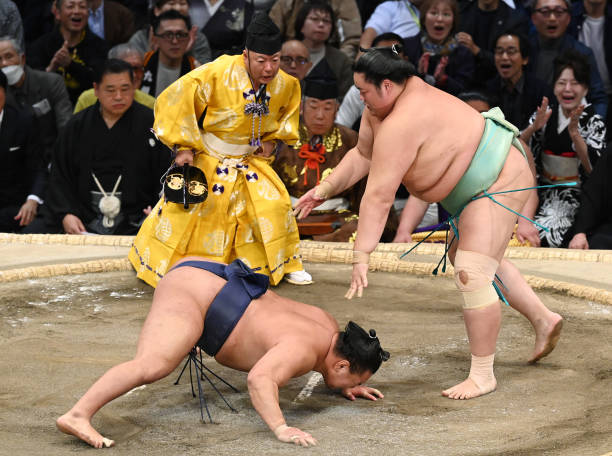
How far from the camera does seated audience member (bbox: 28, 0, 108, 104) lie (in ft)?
16.3

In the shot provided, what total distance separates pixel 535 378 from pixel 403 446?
2.10ft

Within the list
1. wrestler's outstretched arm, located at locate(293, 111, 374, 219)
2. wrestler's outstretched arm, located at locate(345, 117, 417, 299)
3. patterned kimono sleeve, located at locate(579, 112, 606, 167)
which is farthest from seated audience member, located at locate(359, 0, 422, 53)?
wrestler's outstretched arm, located at locate(345, 117, 417, 299)

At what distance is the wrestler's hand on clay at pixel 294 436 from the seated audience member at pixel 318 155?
86.5 inches

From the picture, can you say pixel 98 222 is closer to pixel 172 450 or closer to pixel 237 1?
pixel 237 1

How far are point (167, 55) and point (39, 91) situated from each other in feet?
2.18

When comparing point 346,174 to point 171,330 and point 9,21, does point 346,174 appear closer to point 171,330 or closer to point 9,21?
point 171,330

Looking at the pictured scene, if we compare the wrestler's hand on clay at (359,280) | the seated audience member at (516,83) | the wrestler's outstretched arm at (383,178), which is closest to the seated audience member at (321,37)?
the seated audience member at (516,83)

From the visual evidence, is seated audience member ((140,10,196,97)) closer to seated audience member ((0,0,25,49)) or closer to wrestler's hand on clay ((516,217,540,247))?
seated audience member ((0,0,25,49))

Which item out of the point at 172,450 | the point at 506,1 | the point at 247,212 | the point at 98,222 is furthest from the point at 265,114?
the point at 506,1

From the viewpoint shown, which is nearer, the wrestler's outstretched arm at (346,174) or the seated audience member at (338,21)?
the wrestler's outstretched arm at (346,174)

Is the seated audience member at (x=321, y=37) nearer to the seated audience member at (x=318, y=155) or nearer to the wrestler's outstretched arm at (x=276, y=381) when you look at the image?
the seated audience member at (x=318, y=155)

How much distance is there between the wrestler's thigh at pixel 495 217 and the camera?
7.93 feet

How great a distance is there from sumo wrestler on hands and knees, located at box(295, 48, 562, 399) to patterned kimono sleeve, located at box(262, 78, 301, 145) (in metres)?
1.02

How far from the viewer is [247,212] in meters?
3.46
